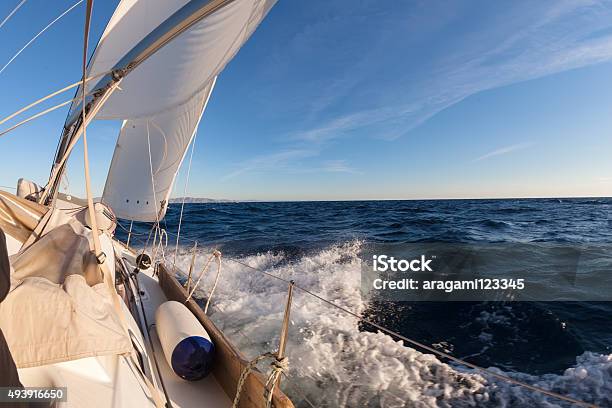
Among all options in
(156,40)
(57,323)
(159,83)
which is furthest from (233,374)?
(159,83)

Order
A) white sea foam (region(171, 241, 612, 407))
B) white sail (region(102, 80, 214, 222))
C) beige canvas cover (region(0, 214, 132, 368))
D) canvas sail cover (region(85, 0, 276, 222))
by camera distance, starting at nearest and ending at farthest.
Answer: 1. beige canvas cover (region(0, 214, 132, 368))
2. white sea foam (region(171, 241, 612, 407))
3. canvas sail cover (region(85, 0, 276, 222))
4. white sail (region(102, 80, 214, 222))

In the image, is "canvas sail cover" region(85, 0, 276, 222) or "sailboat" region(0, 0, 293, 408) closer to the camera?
"sailboat" region(0, 0, 293, 408)

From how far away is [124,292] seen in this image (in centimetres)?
337

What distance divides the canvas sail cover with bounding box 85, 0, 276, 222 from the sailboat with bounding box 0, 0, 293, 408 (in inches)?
0.7

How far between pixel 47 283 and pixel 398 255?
8441 mm

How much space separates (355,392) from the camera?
307 cm

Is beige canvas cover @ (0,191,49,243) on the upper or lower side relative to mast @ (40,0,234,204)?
lower

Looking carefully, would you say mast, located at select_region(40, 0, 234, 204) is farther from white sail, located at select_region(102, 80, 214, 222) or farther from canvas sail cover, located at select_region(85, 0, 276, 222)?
white sail, located at select_region(102, 80, 214, 222)

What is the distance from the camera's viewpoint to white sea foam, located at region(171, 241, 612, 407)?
300 centimetres

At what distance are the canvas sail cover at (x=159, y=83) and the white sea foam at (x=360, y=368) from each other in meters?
2.58

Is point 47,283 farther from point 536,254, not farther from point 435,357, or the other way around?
point 536,254

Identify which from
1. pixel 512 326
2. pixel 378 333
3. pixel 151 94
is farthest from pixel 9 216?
pixel 512 326

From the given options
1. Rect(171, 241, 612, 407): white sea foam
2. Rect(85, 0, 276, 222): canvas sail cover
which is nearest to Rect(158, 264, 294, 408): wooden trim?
Rect(171, 241, 612, 407): white sea foam

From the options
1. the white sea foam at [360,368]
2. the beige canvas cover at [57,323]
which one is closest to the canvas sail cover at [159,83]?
the beige canvas cover at [57,323]
